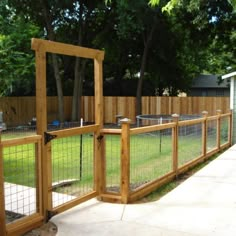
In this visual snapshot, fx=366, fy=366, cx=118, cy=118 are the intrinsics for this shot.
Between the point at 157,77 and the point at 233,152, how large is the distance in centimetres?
1658

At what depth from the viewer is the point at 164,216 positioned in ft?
14.2

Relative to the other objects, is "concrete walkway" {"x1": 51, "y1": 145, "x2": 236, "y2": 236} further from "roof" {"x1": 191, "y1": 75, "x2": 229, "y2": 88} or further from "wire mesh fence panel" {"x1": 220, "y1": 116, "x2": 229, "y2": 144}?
"roof" {"x1": 191, "y1": 75, "x2": 229, "y2": 88}

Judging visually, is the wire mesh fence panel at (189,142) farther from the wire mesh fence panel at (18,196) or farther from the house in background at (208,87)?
the house in background at (208,87)

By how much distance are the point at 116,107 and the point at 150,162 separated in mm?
14355

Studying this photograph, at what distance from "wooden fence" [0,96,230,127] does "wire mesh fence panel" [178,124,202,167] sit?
10.6 metres

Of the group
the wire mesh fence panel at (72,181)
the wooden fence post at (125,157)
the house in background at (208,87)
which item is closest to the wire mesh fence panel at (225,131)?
the wire mesh fence panel at (72,181)

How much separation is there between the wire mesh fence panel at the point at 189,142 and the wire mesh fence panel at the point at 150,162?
373mm

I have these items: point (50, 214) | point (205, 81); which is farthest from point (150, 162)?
point (205, 81)

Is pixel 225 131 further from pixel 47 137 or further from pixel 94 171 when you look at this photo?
pixel 47 137

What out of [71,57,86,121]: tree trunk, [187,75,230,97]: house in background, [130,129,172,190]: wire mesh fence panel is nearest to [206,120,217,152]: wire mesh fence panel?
[130,129,172,190]: wire mesh fence panel

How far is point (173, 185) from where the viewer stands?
20.3ft

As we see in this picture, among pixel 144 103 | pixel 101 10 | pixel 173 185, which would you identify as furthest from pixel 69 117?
pixel 173 185

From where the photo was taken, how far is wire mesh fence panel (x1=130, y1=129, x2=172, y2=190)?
671cm

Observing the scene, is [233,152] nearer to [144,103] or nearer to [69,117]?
[144,103]
